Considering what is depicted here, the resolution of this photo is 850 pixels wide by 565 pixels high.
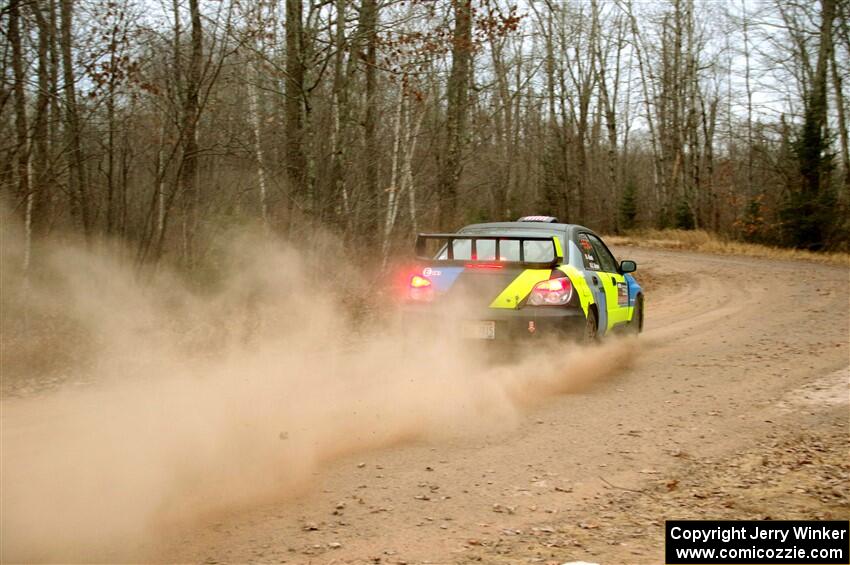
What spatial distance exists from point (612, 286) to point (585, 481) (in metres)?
4.79

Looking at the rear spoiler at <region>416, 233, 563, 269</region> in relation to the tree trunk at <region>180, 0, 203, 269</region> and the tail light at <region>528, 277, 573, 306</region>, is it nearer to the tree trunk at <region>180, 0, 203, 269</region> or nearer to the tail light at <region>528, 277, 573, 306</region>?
the tail light at <region>528, 277, 573, 306</region>

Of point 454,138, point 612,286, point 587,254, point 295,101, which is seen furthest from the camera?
point 454,138

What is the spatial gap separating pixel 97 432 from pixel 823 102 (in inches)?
1195

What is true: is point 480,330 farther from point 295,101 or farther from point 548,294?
point 295,101

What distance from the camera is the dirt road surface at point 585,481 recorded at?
430 centimetres

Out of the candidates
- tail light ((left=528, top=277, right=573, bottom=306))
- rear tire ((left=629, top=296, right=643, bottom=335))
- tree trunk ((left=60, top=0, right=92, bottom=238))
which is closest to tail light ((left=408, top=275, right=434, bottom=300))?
tail light ((left=528, top=277, right=573, bottom=306))

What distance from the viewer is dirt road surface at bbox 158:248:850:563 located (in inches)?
170

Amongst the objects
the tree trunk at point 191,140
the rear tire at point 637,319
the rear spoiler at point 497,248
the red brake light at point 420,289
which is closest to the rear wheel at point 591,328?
the rear spoiler at point 497,248

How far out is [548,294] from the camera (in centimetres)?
822

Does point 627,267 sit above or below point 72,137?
below

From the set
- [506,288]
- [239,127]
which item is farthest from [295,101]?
[506,288]

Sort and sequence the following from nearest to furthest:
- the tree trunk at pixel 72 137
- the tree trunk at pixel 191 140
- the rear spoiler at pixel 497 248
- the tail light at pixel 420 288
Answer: the rear spoiler at pixel 497 248, the tail light at pixel 420 288, the tree trunk at pixel 72 137, the tree trunk at pixel 191 140

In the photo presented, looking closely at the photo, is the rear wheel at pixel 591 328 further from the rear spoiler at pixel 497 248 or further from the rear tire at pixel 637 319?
the rear tire at pixel 637 319

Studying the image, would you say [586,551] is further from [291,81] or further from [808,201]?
[808,201]
